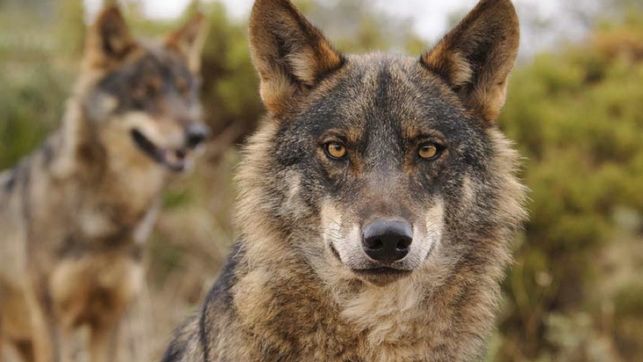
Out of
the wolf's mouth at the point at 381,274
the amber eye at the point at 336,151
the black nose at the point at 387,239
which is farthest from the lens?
the amber eye at the point at 336,151

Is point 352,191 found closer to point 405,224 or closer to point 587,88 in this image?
point 405,224

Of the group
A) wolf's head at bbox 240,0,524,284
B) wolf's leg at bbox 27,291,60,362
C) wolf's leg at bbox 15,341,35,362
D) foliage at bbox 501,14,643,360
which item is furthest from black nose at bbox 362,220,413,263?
foliage at bbox 501,14,643,360

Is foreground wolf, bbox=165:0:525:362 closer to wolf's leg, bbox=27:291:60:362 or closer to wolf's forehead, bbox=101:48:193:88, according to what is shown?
wolf's leg, bbox=27:291:60:362

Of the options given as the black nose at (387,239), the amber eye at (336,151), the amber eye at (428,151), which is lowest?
the black nose at (387,239)

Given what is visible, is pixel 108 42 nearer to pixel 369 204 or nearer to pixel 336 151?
pixel 336 151

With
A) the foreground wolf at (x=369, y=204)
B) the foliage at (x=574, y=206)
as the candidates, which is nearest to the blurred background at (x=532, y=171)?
the foliage at (x=574, y=206)

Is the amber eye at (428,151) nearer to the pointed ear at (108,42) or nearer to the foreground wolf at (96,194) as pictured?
the foreground wolf at (96,194)

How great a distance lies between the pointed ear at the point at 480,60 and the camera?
12.6 ft

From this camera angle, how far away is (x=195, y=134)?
25.0ft

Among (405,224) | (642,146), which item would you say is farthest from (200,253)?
(405,224)

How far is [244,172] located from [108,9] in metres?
4.04

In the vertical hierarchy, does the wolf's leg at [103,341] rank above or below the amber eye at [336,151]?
below

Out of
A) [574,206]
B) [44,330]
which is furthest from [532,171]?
[44,330]

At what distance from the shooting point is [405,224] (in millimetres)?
3285
